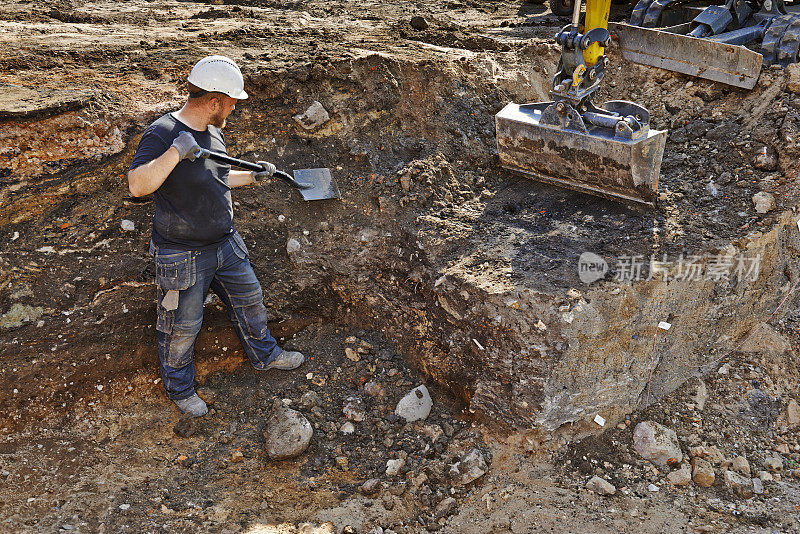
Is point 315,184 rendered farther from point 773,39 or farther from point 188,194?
point 773,39

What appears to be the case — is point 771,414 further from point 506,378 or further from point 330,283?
point 330,283

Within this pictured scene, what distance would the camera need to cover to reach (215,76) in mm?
2873

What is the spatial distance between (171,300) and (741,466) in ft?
9.94

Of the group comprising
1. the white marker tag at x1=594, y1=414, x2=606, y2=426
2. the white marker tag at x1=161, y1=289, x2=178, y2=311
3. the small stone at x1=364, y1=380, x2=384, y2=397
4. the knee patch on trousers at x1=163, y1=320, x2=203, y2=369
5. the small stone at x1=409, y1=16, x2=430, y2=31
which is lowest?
the small stone at x1=364, y1=380, x2=384, y2=397

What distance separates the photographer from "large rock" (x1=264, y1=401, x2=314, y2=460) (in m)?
3.23

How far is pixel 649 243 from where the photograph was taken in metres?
3.50

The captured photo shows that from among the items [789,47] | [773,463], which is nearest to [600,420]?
[773,463]

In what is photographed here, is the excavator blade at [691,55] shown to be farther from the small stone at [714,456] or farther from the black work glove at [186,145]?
the black work glove at [186,145]

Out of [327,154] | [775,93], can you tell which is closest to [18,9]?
[327,154]

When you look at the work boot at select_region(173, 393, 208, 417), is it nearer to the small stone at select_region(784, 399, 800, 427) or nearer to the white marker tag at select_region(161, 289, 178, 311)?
the white marker tag at select_region(161, 289, 178, 311)

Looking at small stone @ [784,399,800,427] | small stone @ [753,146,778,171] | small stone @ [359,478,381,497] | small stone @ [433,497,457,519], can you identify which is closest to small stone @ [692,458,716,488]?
small stone @ [784,399,800,427]

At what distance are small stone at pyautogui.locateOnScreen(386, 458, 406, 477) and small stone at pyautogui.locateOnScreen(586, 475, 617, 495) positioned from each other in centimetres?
93

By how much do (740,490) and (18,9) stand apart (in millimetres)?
6456

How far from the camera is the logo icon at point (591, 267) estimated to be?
332 centimetres
